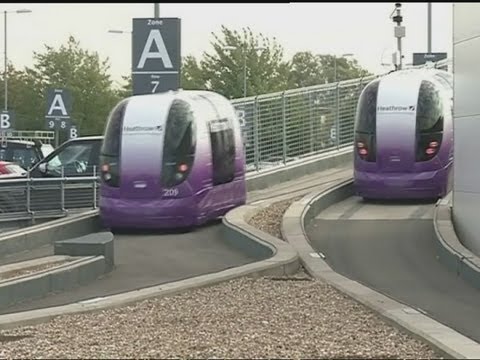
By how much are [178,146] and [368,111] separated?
232 inches

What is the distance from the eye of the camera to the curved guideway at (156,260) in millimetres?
11930

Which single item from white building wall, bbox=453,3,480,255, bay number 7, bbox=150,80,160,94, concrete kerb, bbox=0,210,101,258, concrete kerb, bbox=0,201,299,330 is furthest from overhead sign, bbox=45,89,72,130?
white building wall, bbox=453,3,480,255

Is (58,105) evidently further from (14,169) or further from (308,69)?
(308,69)

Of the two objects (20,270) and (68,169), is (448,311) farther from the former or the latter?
(68,169)

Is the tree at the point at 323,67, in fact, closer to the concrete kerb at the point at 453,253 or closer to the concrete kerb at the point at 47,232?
the concrete kerb at the point at 47,232

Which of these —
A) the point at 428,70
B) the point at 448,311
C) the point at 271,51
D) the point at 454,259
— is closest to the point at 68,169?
the point at 428,70

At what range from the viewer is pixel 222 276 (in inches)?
467

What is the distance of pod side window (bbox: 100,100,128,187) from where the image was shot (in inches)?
707

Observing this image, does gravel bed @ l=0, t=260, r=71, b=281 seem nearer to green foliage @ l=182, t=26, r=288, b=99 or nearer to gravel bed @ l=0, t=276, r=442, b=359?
gravel bed @ l=0, t=276, r=442, b=359

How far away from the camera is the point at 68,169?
2253cm

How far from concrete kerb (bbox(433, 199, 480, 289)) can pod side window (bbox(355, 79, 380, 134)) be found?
15.9ft

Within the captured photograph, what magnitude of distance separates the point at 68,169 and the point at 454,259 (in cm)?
1141

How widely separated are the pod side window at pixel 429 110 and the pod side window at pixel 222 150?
179 inches

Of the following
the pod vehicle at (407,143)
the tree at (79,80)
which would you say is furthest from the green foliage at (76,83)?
the pod vehicle at (407,143)
